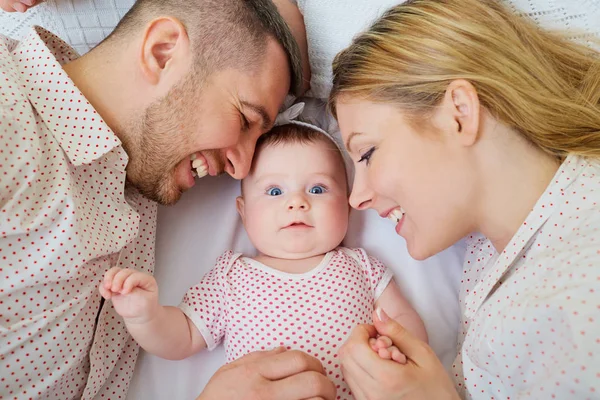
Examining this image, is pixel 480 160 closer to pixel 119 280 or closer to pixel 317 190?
pixel 317 190

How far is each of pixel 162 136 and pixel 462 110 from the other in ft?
2.70

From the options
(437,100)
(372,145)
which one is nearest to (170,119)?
(372,145)

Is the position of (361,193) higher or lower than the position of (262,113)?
lower

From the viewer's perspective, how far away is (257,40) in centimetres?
157

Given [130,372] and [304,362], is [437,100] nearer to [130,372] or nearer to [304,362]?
[304,362]

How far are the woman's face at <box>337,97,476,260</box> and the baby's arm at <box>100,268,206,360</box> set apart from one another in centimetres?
63

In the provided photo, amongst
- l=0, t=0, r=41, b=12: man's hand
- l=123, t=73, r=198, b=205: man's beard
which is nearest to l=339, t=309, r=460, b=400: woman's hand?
l=123, t=73, r=198, b=205: man's beard

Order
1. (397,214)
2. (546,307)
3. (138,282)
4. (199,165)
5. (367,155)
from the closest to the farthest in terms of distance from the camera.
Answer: (546,307)
(138,282)
(367,155)
(397,214)
(199,165)

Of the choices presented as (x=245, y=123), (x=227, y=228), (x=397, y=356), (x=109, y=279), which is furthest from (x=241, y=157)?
(x=397, y=356)

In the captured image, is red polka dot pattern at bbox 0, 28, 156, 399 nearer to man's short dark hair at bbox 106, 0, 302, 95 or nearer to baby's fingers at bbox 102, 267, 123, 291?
baby's fingers at bbox 102, 267, 123, 291

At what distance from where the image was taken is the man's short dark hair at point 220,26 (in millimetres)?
1525

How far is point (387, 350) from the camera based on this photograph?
1139mm

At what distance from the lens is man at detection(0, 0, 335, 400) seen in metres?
1.25

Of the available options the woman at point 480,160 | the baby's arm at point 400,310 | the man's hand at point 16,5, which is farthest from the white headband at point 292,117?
the man's hand at point 16,5
